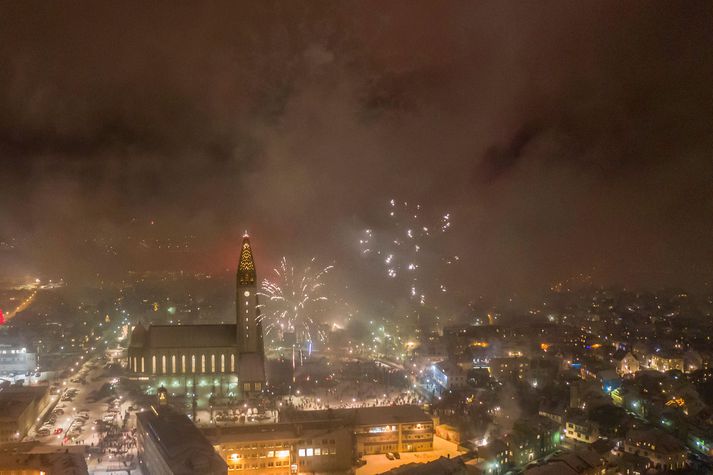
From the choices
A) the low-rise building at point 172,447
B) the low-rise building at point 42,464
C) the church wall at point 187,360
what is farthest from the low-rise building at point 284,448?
the church wall at point 187,360

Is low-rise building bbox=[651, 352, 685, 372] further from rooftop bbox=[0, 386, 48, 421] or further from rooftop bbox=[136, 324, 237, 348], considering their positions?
rooftop bbox=[0, 386, 48, 421]

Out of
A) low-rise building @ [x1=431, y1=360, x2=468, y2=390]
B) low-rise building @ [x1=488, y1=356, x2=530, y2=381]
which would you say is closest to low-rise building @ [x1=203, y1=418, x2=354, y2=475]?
low-rise building @ [x1=431, y1=360, x2=468, y2=390]

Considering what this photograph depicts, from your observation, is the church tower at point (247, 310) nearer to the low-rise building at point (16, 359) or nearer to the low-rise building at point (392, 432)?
the low-rise building at point (392, 432)

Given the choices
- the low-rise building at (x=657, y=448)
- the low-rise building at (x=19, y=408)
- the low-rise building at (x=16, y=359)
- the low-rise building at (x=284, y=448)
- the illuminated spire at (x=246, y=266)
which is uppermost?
the illuminated spire at (x=246, y=266)

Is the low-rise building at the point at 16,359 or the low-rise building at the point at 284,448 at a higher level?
the low-rise building at the point at 16,359

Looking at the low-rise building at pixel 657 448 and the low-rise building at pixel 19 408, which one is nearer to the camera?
the low-rise building at pixel 657 448

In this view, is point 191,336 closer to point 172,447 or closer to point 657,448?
point 172,447
